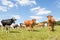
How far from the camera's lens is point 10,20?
24.6m

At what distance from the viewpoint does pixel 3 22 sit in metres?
24.0

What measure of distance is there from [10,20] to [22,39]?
8935mm

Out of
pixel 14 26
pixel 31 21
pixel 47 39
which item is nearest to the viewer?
pixel 47 39

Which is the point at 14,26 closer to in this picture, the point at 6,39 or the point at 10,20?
the point at 10,20

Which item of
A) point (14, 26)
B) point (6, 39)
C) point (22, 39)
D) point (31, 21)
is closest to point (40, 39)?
point (22, 39)

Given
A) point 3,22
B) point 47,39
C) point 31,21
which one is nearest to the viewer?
point 47,39

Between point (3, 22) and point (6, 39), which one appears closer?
point (6, 39)

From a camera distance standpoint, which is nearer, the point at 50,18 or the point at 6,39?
the point at 6,39

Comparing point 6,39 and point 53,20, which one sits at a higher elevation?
point 53,20

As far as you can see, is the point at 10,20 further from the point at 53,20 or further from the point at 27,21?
the point at 53,20

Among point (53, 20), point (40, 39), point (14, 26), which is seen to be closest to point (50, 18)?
point (53, 20)

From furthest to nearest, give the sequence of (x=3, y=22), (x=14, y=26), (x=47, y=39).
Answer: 1. (x=14, y=26)
2. (x=3, y=22)
3. (x=47, y=39)

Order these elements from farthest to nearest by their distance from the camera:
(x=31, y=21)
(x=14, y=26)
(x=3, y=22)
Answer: (x=14, y=26) < (x=31, y=21) < (x=3, y=22)

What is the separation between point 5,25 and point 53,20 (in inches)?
280
